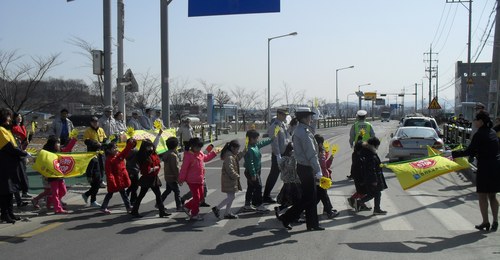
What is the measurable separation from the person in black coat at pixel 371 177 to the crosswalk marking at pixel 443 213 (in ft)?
3.14

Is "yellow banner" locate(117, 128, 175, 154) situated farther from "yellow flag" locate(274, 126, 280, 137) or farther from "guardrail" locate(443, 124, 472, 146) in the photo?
"guardrail" locate(443, 124, 472, 146)

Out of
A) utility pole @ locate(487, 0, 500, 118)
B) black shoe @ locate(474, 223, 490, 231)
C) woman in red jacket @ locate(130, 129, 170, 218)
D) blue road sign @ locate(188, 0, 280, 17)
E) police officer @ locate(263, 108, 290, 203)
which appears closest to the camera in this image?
black shoe @ locate(474, 223, 490, 231)

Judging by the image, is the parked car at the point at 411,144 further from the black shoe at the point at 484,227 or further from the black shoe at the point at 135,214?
the black shoe at the point at 135,214

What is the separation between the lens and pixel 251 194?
9102 millimetres

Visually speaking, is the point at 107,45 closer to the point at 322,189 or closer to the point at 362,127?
the point at 362,127

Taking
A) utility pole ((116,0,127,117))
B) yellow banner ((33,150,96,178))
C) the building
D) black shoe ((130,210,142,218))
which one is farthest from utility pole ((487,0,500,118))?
the building

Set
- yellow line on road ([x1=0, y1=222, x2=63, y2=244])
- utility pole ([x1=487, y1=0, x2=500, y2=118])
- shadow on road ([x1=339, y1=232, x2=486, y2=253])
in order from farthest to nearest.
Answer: utility pole ([x1=487, y1=0, x2=500, y2=118])
yellow line on road ([x1=0, y1=222, x2=63, y2=244])
shadow on road ([x1=339, y1=232, x2=486, y2=253])

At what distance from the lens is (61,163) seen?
905cm

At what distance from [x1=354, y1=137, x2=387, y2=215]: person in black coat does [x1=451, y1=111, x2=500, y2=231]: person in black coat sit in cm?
168

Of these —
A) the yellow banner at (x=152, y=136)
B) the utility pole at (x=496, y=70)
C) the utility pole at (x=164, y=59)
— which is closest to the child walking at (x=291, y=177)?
the yellow banner at (x=152, y=136)

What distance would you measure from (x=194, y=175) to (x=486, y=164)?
14.5ft

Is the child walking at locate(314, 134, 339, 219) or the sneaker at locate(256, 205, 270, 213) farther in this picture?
the sneaker at locate(256, 205, 270, 213)

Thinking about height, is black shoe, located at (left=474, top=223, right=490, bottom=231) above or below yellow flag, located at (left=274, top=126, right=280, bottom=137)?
below

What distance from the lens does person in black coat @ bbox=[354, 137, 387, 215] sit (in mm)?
8578
